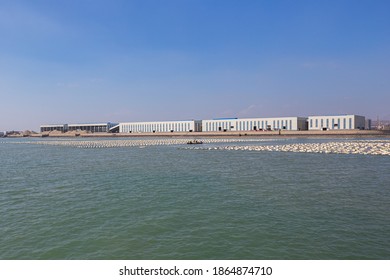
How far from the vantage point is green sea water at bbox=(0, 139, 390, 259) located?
8.85 metres

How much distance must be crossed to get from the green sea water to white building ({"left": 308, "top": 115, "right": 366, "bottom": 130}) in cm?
11064

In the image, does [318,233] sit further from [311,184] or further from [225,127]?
[225,127]

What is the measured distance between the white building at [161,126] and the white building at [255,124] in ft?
21.1

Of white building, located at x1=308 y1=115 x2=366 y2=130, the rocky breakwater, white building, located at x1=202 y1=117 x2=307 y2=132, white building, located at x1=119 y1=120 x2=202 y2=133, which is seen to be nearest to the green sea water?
the rocky breakwater

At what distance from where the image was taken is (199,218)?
1195 centimetres

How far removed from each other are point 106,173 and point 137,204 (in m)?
12.4

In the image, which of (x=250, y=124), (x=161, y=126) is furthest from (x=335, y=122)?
(x=161, y=126)

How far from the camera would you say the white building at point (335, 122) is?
11894 centimetres

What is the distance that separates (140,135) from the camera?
15688cm

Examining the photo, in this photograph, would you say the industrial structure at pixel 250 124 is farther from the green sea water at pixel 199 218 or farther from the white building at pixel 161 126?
the green sea water at pixel 199 218

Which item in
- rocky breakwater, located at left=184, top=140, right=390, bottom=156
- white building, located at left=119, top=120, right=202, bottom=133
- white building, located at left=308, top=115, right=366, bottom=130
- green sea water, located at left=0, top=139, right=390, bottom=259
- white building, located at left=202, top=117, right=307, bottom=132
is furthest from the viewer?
white building, located at left=119, top=120, right=202, bottom=133

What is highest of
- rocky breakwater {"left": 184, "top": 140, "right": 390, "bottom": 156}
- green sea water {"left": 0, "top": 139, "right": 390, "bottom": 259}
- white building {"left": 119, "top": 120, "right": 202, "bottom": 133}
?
white building {"left": 119, "top": 120, "right": 202, "bottom": 133}

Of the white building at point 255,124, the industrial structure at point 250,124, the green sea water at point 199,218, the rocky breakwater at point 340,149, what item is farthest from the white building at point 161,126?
the green sea water at point 199,218

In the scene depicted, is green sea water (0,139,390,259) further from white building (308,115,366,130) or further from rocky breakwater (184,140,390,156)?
white building (308,115,366,130)
